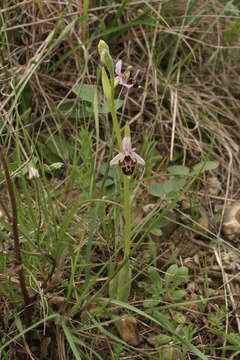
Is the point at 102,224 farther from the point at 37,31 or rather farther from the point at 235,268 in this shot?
the point at 37,31

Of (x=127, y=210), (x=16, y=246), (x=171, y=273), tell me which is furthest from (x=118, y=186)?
(x=16, y=246)

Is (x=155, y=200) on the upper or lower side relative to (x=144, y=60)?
lower

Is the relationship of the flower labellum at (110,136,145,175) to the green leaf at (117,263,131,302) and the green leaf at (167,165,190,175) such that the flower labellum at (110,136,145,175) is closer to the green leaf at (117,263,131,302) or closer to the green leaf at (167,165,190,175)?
the green leaf at (117,263,131,302)

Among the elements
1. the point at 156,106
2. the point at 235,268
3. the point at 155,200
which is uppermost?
the point at 156,106

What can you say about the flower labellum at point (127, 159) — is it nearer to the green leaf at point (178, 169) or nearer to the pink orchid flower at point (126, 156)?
the pink orchid flower at point (126, 156)

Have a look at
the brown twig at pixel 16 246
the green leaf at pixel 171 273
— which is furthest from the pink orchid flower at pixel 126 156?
the green leaf at pixel 171 273

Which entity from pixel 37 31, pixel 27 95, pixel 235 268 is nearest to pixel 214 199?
pixel 235 268

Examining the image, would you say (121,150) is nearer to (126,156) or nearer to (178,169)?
(126,156)

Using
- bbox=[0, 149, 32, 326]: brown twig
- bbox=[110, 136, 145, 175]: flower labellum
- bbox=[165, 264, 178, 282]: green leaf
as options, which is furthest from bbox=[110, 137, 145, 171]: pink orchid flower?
bbox=[165, 264, 178, 282]: green leaf
